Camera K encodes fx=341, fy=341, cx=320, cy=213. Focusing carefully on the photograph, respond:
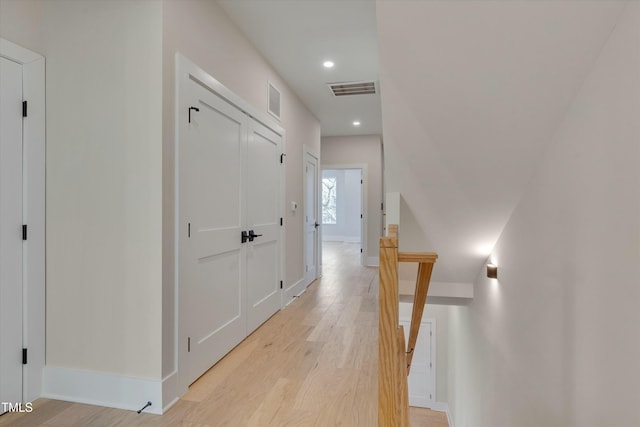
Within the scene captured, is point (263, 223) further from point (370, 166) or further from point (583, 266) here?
point (370, 166)

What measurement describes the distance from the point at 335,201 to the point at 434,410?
896 cm

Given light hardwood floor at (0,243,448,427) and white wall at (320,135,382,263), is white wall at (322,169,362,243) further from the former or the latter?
light hardwood floor at (0,243,448,427)

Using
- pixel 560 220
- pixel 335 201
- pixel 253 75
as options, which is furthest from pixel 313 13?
pixel 335 201

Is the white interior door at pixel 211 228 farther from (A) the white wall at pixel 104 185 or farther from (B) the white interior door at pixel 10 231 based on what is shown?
(B) the white interior door at pixel 10 231

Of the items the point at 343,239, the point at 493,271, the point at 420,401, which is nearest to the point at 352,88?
the point at 493,271

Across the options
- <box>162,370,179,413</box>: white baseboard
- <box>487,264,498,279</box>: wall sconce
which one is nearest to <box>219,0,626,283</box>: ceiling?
A: <box>487,264,498,279</box>: wall sconce

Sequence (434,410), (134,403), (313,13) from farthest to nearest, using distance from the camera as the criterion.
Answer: (434,410), (313,13), (134,403)

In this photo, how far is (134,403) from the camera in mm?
1906

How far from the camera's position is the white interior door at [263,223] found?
10.2ft

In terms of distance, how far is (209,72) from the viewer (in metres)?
2.43

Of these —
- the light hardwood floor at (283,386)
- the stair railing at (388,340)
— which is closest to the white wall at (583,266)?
the stair railing at (388,340)

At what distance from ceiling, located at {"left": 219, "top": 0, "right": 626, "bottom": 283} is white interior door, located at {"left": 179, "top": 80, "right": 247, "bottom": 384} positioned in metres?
0.92

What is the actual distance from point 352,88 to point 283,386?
3.49 m

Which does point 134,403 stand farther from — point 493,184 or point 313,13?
point 313,13
